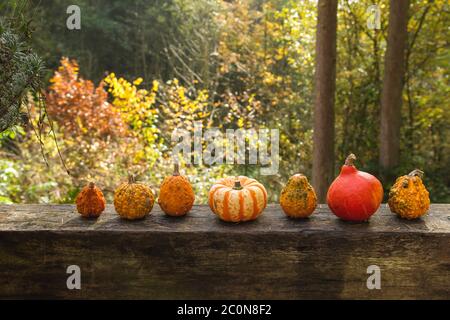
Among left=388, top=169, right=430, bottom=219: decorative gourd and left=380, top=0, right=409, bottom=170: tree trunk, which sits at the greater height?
left=380, top=0, right=409, bottom=170: tree trunk

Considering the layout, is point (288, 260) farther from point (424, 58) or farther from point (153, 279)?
point (424, 58)

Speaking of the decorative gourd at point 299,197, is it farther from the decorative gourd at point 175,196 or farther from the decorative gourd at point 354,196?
the decorative gourd at point 175,196

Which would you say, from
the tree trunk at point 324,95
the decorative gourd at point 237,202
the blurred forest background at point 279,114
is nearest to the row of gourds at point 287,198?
the decorative gourd at point 237,202

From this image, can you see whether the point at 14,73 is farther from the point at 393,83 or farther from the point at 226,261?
the point at 393,83

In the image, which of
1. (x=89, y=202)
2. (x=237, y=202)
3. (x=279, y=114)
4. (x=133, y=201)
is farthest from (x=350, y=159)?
(x=279, y=114)

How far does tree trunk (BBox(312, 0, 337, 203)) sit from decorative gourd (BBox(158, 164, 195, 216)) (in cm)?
220

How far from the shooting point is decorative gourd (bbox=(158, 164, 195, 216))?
2.26m

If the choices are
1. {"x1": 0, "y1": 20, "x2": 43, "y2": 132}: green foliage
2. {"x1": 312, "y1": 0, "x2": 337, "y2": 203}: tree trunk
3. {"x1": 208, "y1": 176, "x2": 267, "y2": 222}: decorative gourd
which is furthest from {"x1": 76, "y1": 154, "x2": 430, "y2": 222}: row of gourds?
{"x1": 312, "y1": 0, "x2": 337, "y2": 203}: tree trunk

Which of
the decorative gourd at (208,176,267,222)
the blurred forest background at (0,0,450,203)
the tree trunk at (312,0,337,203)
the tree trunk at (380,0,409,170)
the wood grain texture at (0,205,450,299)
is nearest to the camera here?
the wood grain texture at (0,205,450,299)

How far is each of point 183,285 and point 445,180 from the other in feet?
14.6

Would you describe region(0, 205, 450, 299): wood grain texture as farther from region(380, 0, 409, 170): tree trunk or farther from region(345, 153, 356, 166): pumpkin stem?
region(380, 0, 409, 170): tree trunk

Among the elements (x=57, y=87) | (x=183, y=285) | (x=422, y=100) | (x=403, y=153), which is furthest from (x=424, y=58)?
(x=183, y=285)

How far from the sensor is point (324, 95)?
4199 mm

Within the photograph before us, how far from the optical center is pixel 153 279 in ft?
6.91
